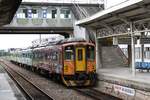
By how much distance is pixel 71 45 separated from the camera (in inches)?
906

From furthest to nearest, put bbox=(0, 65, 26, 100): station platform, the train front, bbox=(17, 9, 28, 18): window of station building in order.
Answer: bbox=(17, 9, 28, 18): window of station building → the train front → bbox=(0, 65, 26, 100): station platform

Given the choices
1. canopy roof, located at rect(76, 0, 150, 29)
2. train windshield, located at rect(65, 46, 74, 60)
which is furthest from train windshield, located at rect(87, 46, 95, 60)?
canopy roof, located at rect(76, 0, 150, 29)

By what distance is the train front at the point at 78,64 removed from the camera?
904 inches

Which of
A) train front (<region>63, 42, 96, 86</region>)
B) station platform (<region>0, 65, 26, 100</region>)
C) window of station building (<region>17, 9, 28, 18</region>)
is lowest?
station platform (<region>0, 65, 26, 100</region>)

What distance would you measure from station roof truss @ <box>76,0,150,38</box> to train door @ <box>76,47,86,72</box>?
2.04 meters

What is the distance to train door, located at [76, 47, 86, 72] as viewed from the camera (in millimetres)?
23094

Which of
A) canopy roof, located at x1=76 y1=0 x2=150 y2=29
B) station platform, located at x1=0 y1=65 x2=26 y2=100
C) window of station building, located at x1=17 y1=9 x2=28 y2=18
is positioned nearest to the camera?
station platform, located at x1=0 y1=65 x2=26 y2=100

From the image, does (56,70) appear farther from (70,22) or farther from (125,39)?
(70,22)

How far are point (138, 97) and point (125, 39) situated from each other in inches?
448

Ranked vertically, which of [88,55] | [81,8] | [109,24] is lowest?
[88,55]

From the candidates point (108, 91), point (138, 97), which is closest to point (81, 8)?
point (108, 91)

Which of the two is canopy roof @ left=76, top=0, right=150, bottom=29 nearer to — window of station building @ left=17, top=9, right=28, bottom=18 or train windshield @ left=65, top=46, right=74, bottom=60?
train windshield @ left=65, top=46, right=74, bottom=60

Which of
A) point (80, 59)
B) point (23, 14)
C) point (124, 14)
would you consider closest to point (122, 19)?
point (124, 14)

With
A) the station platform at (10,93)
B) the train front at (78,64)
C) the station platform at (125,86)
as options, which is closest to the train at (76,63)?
the train front at (78,64)
